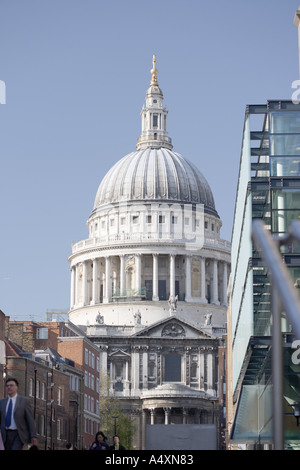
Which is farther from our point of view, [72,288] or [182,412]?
[72,288]

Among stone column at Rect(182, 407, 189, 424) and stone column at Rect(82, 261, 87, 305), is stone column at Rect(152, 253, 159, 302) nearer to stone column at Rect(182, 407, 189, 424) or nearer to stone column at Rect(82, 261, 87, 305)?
stone column at Rect(82, 261, 87, 305)

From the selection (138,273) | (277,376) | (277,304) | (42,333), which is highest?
(138,273)

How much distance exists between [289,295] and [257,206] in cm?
3333

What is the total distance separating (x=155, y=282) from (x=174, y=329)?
14.8 m

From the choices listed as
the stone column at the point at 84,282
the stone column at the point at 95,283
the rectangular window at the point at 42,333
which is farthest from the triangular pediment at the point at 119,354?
the rectangular window at the point at 42,333

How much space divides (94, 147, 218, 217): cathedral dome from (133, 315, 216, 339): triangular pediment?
27.7 metres

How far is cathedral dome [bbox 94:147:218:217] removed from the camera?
180 meters

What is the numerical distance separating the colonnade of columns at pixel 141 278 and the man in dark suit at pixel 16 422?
152 m

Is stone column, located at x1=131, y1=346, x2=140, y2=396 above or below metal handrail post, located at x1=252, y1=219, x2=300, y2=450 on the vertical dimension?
above

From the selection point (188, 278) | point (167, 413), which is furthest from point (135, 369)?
point (188, 278)

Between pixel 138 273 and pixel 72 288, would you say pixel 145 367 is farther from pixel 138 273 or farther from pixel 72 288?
pixel 72 288

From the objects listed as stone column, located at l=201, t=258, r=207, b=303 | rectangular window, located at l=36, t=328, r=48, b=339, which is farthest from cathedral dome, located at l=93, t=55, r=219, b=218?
rectangular window, located at l=36, t=328, r=48, b=339

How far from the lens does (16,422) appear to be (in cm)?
1644

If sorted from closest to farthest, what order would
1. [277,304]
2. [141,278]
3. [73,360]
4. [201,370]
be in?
1. [277,304]
2. [73,360]
3. [201,370]
4. [141,278]
